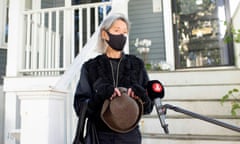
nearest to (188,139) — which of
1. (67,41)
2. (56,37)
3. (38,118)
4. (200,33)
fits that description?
(38,118)

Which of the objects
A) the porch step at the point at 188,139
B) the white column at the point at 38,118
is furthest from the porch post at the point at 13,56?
the white column at the point at 38,118

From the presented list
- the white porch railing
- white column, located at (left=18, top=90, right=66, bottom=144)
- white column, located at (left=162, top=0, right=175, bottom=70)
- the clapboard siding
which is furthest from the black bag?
the clapboard siding

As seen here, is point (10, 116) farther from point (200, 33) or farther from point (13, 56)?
point (200, 33)

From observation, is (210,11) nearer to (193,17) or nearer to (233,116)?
(193,17)

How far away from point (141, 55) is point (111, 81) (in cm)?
332

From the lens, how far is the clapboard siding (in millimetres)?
4449

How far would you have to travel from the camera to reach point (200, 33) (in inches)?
166

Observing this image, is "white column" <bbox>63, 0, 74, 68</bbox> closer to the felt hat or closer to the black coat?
the black coat

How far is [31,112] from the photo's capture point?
4.19ft

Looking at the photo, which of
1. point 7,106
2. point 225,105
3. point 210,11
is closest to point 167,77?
point 225,105

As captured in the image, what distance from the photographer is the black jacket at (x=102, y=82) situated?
1.11 metres

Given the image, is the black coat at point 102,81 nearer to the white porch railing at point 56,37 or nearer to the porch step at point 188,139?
the porch step at point 188,139

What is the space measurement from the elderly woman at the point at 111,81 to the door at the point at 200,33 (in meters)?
3.02

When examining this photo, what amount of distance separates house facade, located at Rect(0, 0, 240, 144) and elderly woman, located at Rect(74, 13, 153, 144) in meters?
0.20
